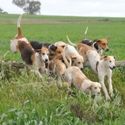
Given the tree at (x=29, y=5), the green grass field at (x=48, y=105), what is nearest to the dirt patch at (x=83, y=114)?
the green grass field at (x=48, y=105)

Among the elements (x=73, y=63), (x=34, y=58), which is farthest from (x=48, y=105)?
(x=34, y=58)

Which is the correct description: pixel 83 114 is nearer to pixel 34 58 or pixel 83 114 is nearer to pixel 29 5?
pixel 34 58

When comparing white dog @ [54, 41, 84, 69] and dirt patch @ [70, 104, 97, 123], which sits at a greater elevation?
white dog @ [54, 41, 84, 69]

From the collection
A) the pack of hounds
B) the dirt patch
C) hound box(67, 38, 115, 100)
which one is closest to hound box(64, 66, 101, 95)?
the pack of hounds

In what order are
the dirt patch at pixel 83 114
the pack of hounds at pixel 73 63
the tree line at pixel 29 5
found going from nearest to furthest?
the dirt patch at pixel 83 114 < the pack of hounds at pixel 73 63 < the tree line at pixel 29 5

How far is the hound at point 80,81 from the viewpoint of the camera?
9.72m

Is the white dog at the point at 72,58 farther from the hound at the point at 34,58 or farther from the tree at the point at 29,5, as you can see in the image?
the tree at the point at 29,5

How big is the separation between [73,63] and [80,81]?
140 cm

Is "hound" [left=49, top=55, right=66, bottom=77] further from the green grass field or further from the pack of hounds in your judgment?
the green grass field

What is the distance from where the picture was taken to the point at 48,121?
7719 millimetres

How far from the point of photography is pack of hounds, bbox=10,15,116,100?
10125mm

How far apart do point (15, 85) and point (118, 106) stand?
2004mm

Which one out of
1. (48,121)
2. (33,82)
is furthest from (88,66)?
(48,121)

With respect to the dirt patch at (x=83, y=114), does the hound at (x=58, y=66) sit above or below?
above
